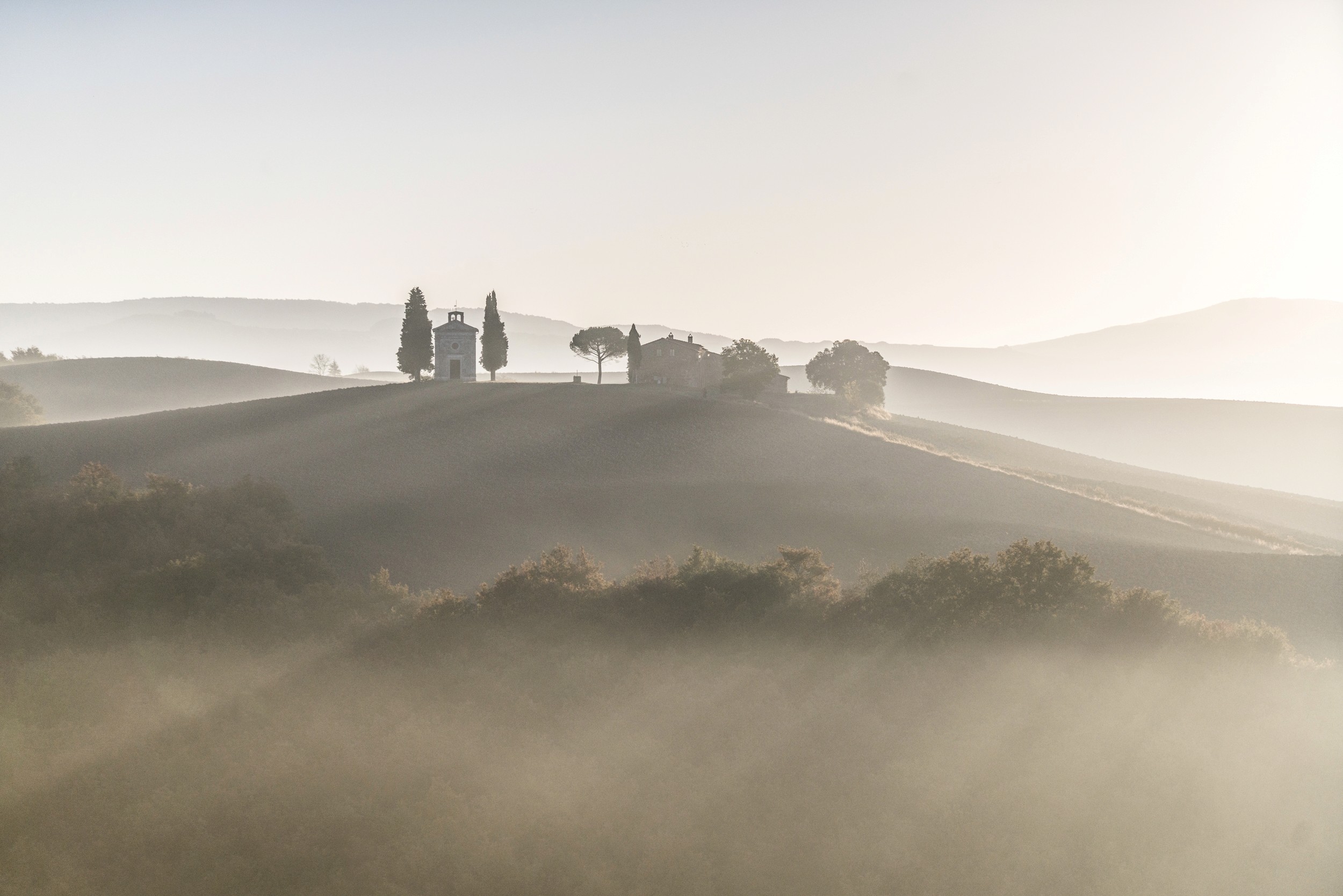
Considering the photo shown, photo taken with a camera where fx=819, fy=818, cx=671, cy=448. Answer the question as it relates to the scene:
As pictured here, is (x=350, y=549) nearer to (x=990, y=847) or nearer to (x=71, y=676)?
(x=71, y=676)

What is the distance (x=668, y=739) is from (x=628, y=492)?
108 ft

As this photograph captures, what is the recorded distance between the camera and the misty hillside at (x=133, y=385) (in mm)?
100812

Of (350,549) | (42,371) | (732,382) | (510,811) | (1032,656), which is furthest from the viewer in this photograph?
(42,371)

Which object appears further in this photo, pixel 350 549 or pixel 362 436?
pixel 362 436

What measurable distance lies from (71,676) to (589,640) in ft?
42.3

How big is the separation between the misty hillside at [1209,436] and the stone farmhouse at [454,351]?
91.9m

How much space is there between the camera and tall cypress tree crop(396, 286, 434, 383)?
293ft

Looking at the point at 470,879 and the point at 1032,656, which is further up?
the point at 1032,656

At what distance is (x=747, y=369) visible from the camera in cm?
9081

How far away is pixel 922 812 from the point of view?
16.2 metres

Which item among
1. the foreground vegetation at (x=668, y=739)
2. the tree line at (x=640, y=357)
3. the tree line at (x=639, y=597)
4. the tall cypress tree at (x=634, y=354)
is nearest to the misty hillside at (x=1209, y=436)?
the tree line at (x=640, y=357)

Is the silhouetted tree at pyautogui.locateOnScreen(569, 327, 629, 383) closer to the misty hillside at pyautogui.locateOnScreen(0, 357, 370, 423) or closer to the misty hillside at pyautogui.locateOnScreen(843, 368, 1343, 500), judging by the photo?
the misty hillside at pyautogui.locateOnScreen(0, 357, 370, 423)

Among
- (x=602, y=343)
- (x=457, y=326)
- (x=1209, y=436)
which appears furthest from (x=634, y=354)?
(x=1209, y=436)

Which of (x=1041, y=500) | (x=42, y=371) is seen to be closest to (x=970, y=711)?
(x=1041, y=500)
